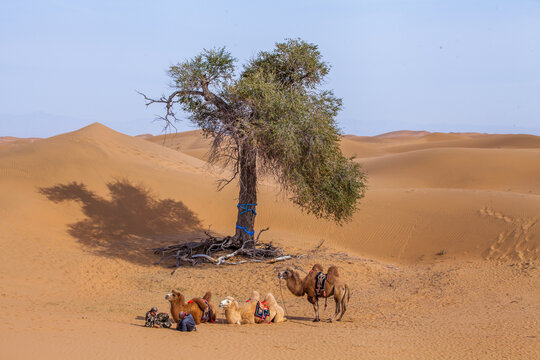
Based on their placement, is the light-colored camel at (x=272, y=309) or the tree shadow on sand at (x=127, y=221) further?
the tree shadow on sand at (x=127, y=221)

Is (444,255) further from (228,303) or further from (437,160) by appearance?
(437,160)

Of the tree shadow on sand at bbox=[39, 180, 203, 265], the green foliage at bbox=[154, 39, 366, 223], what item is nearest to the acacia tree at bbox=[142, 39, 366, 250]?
the green foliage at bbox=[154, 39, 366, 223]

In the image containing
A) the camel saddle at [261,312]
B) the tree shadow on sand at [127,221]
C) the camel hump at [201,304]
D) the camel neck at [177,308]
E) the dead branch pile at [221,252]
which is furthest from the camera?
the tree shadow on sand at [127,221]

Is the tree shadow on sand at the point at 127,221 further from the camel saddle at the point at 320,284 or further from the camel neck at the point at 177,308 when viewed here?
the camel saddle at the point at 320,284

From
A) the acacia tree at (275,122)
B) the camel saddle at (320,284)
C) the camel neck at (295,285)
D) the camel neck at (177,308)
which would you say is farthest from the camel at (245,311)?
the acacia tree at (275,122)

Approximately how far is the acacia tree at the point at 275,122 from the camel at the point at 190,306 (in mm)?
5342

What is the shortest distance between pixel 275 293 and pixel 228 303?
3.76 meters

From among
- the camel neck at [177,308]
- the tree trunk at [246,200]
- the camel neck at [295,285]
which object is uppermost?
the tree trunk at [246,200]

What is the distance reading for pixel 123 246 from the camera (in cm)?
1745

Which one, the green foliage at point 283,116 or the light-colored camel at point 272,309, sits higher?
the green foliage at point 283,116

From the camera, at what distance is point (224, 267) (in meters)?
15.4

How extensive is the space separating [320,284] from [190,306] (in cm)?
260

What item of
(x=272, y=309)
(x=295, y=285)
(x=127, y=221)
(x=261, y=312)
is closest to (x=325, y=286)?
(x=295, y=285)

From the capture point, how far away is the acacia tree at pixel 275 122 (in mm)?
14414
